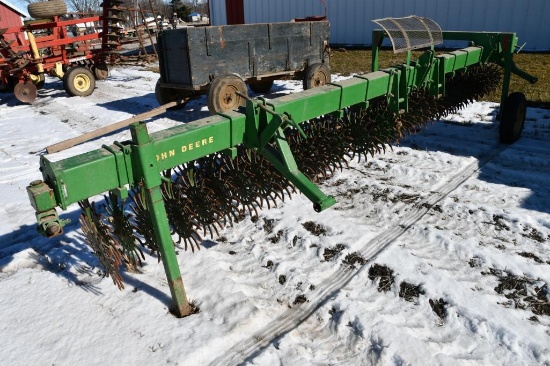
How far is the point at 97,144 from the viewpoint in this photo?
589 cm

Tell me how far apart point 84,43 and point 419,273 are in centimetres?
1011

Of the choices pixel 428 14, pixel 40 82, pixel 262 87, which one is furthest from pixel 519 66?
pixel 40 82

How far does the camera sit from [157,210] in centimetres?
226

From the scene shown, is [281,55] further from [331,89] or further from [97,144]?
[331,89]

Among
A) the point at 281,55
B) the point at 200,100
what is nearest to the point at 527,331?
the point at 281,55

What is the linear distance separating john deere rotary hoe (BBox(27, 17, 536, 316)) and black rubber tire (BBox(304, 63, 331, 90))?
296cm

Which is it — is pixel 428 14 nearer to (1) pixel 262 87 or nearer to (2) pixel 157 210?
(1) pixel 262 87

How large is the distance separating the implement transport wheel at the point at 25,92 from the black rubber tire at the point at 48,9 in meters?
1.87

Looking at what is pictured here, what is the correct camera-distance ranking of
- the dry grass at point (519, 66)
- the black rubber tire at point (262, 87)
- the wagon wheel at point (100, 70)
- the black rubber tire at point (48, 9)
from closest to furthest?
the dry grass at point (519, 66) → the black rubber tire at point (262, 87) → the black rubber tire at point (48, 9) → the wagon wheel at point (100, 70)

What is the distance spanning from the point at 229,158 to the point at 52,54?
333 inches

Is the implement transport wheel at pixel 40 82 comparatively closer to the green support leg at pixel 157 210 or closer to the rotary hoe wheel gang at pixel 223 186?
the rotary hoe wheel gang at pixel 223 186

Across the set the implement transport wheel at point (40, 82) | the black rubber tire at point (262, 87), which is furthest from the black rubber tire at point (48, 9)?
the black rubber tire at point (262, 87)

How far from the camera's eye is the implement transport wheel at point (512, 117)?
15.5ft

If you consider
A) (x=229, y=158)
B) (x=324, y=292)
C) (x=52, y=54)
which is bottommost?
(x=324, y=292)
